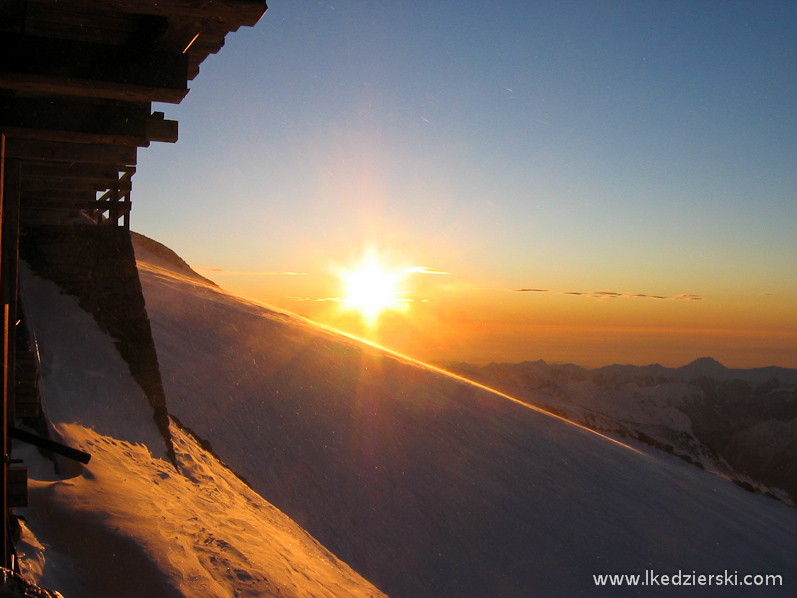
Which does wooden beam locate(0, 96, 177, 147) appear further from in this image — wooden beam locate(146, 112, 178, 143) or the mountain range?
the mountain range

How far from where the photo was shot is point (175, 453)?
1005 centimetres

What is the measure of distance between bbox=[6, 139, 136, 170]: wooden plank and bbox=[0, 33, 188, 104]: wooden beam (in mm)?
2295

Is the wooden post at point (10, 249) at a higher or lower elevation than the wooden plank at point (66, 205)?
lower

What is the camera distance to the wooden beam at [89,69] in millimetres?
3426

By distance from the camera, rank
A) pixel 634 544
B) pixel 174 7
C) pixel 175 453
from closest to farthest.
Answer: pixel 174 7, pixel 175 453, pixel 634 544

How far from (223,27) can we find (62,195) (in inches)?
257

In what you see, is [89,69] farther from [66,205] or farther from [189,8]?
[66,205]

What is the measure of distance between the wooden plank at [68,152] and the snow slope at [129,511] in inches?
139

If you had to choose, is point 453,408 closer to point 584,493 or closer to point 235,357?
point 584,493

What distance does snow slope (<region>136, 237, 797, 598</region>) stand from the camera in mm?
13773

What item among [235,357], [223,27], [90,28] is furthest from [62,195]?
[235,357]

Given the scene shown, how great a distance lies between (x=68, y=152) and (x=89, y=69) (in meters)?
2.76

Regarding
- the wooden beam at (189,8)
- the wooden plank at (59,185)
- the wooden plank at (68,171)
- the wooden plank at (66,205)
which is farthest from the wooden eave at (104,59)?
the wooden plank at (66,205)

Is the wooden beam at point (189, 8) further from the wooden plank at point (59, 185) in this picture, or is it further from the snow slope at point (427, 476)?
the snow slope at point (427, 476)
